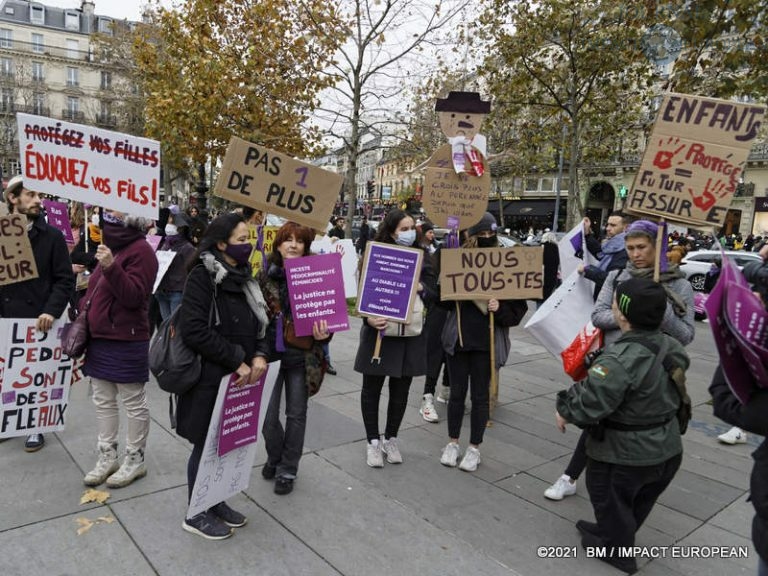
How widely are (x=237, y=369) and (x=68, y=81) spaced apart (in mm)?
68143

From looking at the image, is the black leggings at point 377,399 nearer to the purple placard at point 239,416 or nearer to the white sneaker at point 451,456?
the white sneaker at point 451,456

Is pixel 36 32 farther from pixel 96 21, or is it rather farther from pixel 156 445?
pixel 156 445

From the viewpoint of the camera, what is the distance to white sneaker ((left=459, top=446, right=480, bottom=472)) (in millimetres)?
4129

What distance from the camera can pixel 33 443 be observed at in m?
4.05

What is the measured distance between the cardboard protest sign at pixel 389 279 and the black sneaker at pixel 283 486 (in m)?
1.27

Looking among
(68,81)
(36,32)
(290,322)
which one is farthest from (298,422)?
(36,32)

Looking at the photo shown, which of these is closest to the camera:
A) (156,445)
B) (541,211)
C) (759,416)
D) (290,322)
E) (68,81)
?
(759,416)

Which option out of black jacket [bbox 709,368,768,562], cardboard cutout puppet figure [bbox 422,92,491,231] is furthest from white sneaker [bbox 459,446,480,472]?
black jacket [bbox 709,368,768,562]

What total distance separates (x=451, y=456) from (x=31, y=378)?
314 centimetres

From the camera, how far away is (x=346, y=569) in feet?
9.41

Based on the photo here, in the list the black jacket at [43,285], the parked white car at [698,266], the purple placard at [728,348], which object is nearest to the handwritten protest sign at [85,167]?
the black jacket at [43,285]

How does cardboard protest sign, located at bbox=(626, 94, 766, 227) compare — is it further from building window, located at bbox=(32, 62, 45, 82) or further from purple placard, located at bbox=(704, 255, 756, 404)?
building window, located at bbox=(32, 62, 45, 82)

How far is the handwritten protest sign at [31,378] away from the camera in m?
3.83

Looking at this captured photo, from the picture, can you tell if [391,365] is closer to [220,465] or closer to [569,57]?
[220,465]
